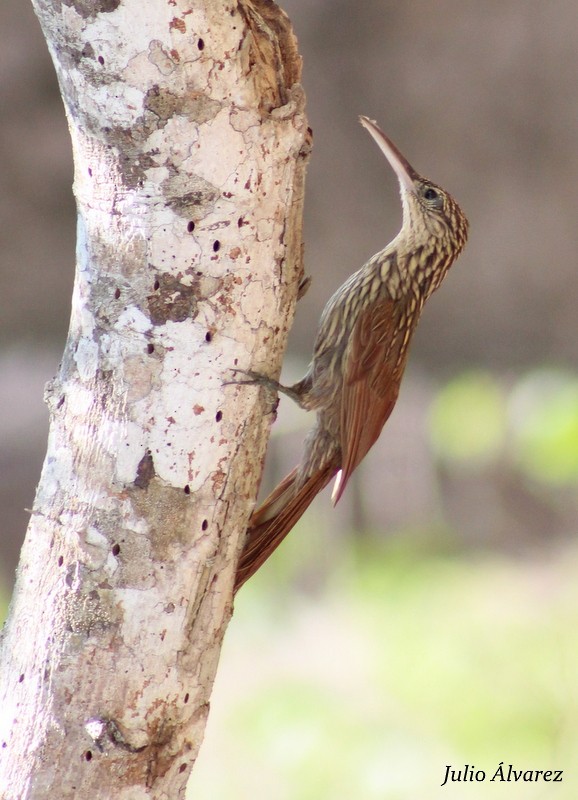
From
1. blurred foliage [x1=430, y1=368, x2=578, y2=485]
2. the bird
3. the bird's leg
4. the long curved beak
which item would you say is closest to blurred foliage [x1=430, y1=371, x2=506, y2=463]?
blurred foliage [x1=430, y1=368, x2=578, y2=485]

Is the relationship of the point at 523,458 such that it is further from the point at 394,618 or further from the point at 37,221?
the point at 37,221

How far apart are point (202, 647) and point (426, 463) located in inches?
178

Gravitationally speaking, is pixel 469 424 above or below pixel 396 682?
above

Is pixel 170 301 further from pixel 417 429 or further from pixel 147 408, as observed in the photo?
pixel 417 429

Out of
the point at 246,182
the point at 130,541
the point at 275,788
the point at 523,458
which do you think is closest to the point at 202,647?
the point at 130,541

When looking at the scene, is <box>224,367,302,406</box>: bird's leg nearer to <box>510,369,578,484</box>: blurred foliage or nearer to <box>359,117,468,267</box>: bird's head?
<box>359,117,468,267</box>: bird's head

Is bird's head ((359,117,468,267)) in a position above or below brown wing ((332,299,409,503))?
above

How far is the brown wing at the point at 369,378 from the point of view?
2.68 m

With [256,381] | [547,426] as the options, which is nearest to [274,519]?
[256,381]

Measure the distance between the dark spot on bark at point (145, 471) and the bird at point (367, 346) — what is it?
1.54 ft

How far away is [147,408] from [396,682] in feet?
10.5

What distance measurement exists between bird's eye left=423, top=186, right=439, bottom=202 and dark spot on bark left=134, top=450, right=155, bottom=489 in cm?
143

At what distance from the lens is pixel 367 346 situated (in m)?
2.82

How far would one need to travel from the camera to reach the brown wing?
268cm
